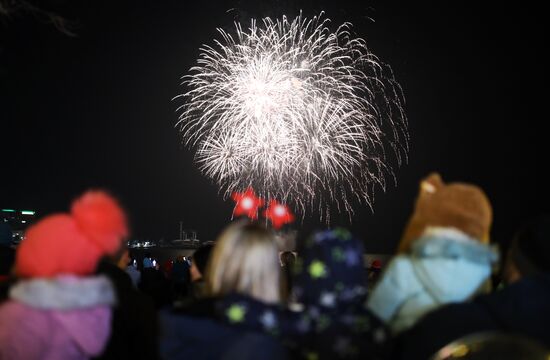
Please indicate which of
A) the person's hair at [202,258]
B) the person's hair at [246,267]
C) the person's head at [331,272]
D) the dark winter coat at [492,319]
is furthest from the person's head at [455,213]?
the person's hair at [202,258]

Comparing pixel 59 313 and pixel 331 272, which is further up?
pixel 331 272

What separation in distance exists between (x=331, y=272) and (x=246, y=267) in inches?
17.6

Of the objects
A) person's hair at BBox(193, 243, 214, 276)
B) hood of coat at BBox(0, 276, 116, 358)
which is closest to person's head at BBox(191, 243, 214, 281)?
person's hair at BBox(193, 243, 214, 276)

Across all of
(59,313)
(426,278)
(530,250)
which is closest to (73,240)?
(59,313)

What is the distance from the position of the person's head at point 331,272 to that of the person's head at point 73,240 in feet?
5.09

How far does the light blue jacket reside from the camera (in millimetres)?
3283

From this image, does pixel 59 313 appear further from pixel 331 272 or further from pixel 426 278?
pixel 426 278

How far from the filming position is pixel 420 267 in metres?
3.31

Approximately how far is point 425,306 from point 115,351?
222 cm

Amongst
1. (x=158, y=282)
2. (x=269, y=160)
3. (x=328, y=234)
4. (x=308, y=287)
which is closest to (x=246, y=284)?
(x=308, y=287)

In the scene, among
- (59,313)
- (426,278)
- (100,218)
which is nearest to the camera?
(426,278)

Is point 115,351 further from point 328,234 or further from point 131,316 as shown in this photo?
point 328,234

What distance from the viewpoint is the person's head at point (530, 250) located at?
325 centimetres

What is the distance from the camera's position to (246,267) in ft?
9.52
